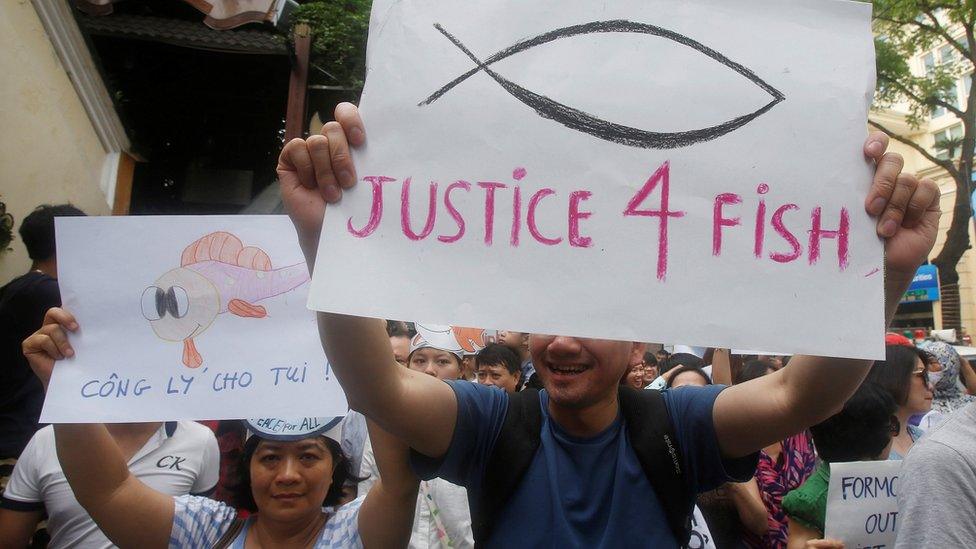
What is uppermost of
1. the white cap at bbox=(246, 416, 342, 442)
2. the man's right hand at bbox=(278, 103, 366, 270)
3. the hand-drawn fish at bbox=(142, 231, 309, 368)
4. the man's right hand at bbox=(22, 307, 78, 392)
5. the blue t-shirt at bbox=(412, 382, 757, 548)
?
the man's right hand at bbox=(278, 103, 366, 270)

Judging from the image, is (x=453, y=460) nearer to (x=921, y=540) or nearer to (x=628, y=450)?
(x=628, y=450)

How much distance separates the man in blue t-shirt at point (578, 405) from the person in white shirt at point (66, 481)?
1.28 meters

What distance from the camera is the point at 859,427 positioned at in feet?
8.19

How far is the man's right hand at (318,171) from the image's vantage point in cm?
124

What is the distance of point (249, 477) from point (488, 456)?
3.46 feet

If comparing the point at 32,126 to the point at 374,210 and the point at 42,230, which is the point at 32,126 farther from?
the point at 374,210

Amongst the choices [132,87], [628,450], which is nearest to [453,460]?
[628,450]

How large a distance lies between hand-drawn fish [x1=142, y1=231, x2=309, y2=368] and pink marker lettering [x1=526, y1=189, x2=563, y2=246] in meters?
0.83

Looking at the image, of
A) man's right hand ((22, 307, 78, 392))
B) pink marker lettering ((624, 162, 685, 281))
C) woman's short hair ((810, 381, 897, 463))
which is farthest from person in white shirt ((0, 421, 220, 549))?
woman's short hair ((810, 381, 897, 463))

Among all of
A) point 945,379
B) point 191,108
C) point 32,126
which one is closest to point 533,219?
point 945,379

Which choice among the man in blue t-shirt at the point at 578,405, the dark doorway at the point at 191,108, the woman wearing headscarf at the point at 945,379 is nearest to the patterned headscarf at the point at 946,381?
the woman wearing headscarf at the point at 945,379

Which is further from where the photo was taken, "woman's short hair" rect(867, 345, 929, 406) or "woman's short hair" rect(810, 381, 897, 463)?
"woman's short hair" rect(867, 345, 929, 406)

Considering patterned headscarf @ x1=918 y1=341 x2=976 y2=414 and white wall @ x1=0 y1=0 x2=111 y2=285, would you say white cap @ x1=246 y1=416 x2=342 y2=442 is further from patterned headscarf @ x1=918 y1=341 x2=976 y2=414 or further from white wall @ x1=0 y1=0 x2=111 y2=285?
patterned headscarf @ x1=918 y1=341 x2=976 y2=414

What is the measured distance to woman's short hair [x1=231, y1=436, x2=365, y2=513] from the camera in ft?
7.04
